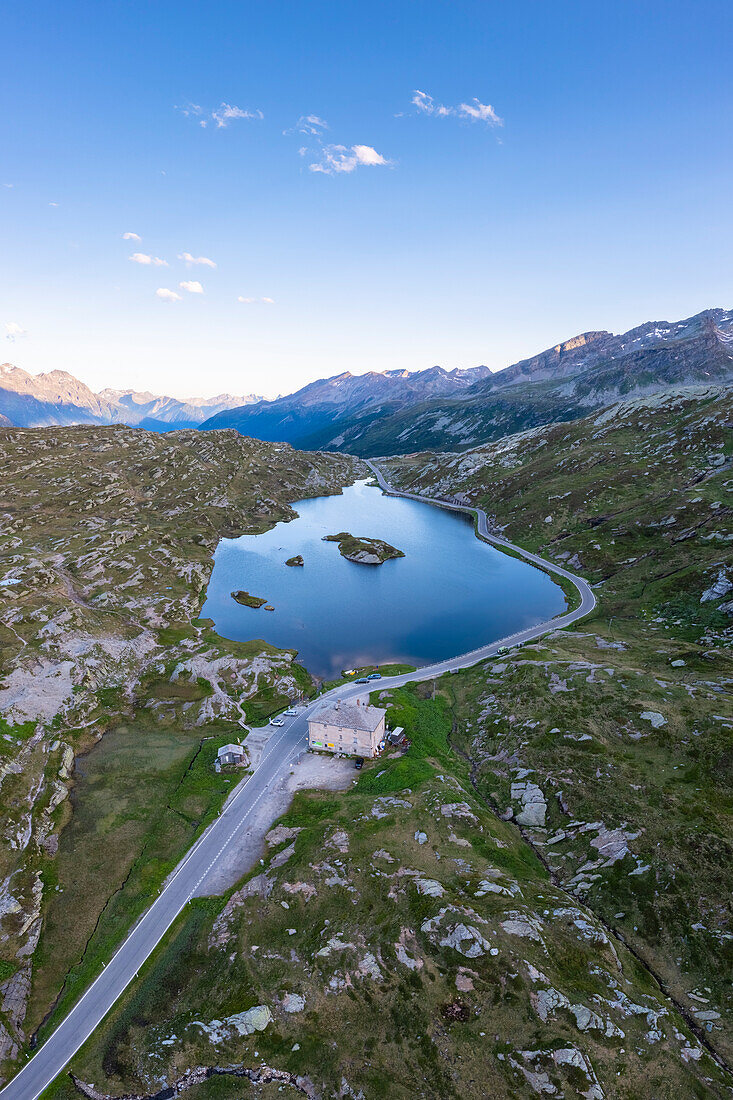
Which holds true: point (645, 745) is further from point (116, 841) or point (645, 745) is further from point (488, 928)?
point (116, 841)

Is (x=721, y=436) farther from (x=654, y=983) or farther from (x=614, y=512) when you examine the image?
(x=654, y=983)

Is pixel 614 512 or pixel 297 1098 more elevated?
pixel 614 512

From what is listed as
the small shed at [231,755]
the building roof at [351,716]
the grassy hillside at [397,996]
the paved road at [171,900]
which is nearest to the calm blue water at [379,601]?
the paved road at [171,900]

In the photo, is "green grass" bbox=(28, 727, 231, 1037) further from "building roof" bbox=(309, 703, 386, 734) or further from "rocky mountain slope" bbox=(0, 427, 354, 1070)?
"building roof" bbox=(309, 703, 386, 734)

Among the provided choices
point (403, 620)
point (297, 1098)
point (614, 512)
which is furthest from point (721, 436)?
point (297, 1098)

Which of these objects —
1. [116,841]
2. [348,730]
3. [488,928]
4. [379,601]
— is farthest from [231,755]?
[379,601]
